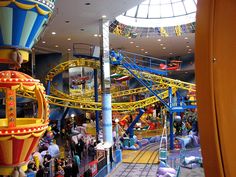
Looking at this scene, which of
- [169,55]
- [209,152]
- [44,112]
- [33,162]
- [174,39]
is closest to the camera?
[209,152]

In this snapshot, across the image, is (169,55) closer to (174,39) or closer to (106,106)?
(174,39)

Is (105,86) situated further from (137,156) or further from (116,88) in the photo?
(116,88)

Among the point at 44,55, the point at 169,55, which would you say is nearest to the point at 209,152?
the point at 44,55

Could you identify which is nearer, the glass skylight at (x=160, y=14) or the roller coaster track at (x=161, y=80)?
the roller coaster track at (x=161, y=80)

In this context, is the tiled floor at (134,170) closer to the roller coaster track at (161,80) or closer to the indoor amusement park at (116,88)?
the indoor amusement park at (116,88)

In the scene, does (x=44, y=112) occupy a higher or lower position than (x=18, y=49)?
lower

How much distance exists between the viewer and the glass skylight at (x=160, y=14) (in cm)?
1845

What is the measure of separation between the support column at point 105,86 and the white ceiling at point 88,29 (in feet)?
2.53

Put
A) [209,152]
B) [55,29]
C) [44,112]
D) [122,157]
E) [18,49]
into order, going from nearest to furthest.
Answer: [209,152], [18,49], [44,112], [122,157], [55,29]

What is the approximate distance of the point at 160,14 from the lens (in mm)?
19016

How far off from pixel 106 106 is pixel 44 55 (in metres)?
12.8

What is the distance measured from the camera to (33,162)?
9703mm

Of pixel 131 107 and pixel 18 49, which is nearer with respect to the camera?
pixel 18 49

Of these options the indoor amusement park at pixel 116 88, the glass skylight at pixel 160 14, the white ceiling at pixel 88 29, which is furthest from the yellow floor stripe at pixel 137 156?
the glass skylight at pixel 160 14
